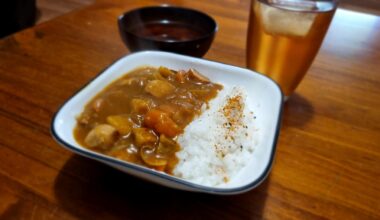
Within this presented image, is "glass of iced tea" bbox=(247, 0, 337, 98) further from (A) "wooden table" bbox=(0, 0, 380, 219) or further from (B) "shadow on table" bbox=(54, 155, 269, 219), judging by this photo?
(B) "shadow on table" bbox=(54, 155, 269, 219)

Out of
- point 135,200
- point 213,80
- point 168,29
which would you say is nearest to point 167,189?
point 135,200

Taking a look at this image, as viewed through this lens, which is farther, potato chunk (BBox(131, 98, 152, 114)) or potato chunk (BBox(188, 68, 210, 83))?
potato chunk (BBox(188, 68, 210, 83))

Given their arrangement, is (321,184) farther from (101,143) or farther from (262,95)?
(101,143)

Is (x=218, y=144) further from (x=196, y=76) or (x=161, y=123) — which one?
(x=196, y=76)

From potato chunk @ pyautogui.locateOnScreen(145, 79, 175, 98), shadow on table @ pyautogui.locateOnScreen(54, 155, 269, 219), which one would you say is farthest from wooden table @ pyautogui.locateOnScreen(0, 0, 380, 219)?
potato chunk @ pyautogui.locateOnScreen(145, 79, 175, 98)

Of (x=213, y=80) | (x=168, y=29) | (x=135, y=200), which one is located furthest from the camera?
(x=168, y=29)

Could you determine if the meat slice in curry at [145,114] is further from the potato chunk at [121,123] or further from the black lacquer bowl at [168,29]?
the black lacquer bowl at [168,29]

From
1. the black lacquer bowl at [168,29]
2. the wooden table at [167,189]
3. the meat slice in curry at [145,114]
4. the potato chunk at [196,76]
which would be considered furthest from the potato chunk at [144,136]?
the black lacquer bowl at [168,29]
